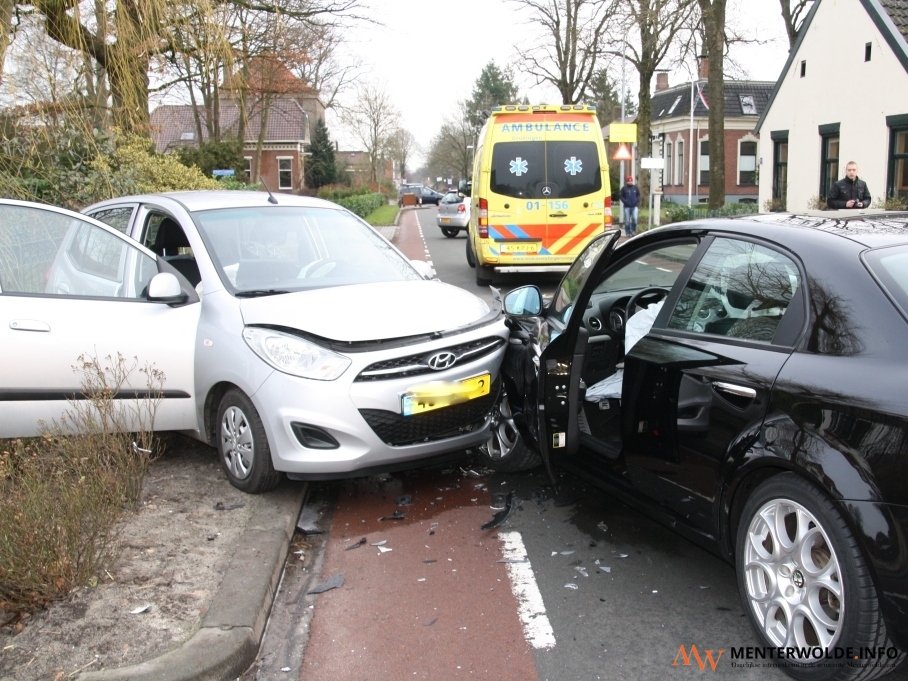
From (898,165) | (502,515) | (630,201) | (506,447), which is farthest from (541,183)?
(630,201)

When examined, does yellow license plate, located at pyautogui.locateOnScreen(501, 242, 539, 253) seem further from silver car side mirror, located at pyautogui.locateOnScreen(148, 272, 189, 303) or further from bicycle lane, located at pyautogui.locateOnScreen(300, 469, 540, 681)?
silver car side mirror, located at pyautogui.locateOnScreen(148, 272, 189, 303)

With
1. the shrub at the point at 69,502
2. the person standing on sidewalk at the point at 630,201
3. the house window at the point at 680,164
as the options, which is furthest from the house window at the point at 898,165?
the house window at the point at 680,164

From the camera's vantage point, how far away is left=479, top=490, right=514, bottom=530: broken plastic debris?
477cm

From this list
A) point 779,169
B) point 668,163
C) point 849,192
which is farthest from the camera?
point 668,163

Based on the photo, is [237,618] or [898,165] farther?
[898,165]

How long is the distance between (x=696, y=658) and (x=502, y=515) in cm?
171

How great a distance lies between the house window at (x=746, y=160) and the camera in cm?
4825

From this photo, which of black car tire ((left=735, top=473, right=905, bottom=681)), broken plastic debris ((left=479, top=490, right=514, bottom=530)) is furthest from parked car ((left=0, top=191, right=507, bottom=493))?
black car tire ((left=735, top=473, right=905, bottom=681))

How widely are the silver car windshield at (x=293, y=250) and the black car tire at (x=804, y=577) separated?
128 inches

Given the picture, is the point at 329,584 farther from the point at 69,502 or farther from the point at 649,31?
the point at 649,31

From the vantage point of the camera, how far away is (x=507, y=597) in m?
3.92

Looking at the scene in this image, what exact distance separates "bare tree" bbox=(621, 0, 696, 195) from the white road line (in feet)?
66.9

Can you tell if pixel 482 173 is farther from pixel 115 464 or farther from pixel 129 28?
pixel 115 464

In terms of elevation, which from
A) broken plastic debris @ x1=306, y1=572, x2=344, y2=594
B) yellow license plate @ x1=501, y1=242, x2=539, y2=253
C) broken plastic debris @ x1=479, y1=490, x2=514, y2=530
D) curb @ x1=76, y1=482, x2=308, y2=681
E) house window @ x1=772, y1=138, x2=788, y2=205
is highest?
house window @ x1=772, y1=138, x2=788, y2=205
